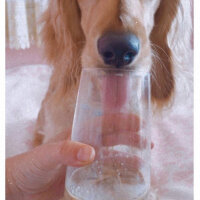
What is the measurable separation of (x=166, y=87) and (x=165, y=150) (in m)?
0.20

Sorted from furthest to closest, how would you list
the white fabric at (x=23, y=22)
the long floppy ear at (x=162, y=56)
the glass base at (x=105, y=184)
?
the long floppy ear at (x=162, y=56), the white fabric at (x=23, y=22), the glass base at (x=105, y=184)

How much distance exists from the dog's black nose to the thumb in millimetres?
150

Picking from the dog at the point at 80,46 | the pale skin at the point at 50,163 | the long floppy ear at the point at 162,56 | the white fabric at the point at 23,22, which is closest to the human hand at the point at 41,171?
the pale skin at the point at 50,163

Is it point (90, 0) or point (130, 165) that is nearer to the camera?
point (130, 165)

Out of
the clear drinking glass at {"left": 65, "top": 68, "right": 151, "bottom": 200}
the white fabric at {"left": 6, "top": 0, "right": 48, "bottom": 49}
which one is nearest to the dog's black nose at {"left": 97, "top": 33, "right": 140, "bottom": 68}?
the clear drinking glass at {"left": 65, "top": 68, "right": 151, "bottom": 200}

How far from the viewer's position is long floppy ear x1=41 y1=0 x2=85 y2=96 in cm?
73

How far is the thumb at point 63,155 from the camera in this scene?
15.2 inches

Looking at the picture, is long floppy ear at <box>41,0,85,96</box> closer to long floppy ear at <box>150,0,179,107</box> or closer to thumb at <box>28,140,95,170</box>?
long floppy ear at <box>150,0,179,107</box>

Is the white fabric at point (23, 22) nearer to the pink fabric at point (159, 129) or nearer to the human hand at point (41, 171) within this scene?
the pink fabric at point (159, 129)

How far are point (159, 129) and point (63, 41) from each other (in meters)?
0.36

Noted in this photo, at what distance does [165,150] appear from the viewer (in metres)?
0.70

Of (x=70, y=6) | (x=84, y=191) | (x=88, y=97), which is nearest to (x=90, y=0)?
(x=70, y=6)

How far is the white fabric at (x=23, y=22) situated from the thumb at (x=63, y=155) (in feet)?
0.84
